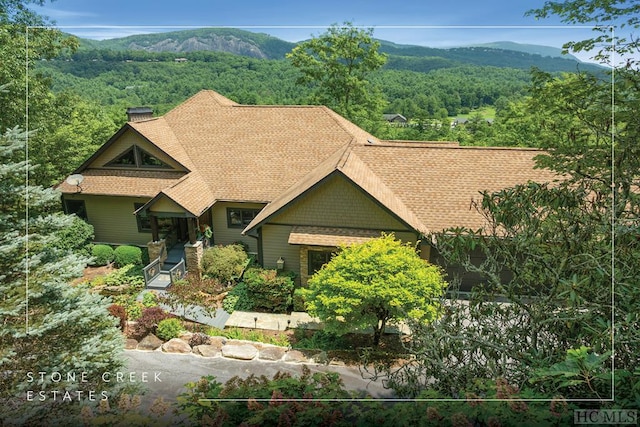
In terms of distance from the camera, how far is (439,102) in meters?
55.9

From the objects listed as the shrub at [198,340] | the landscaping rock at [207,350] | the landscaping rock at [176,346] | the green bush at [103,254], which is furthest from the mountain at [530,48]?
the green bush at [103,254]

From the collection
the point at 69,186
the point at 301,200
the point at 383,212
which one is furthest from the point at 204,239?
the point at 383,212

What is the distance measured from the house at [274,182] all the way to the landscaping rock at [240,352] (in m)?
4.39

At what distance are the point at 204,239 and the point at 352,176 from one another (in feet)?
27.0

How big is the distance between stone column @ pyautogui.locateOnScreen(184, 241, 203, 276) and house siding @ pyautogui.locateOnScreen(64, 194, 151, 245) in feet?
12.3

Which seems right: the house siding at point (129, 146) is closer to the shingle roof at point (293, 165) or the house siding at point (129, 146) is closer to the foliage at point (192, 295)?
the shingle roof at point (293, 165)

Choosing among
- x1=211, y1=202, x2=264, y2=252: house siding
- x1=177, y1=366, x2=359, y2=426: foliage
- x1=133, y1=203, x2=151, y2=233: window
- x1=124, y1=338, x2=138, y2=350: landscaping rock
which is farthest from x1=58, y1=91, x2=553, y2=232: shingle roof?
x1=177, y1=366, x2=359, y2=426: foliage

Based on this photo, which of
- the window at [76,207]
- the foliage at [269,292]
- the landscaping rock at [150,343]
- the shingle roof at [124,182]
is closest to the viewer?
the landscaping rock at [150,343]

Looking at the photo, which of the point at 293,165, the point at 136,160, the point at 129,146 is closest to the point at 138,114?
the point at 129,146

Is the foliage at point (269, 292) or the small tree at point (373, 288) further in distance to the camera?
the foliage at point (269, 292)

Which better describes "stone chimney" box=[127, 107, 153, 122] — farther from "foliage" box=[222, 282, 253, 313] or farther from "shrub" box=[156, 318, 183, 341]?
"shrub" box=[156, 318, 183, 341]

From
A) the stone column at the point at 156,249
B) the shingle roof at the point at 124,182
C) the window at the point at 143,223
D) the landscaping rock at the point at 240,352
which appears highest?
the shingle roof at the point at 124,182

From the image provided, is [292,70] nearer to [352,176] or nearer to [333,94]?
[333,94]

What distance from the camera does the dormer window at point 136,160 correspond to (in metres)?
20.3
